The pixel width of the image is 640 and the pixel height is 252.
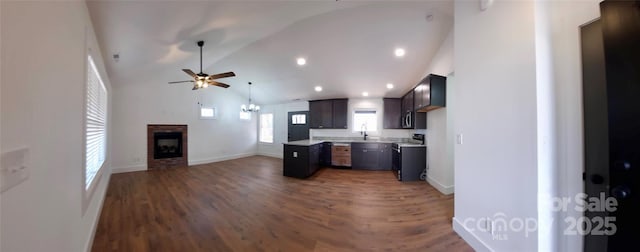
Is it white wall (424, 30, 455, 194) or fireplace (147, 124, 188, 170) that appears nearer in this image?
white wall (424, 30, 455, 194)

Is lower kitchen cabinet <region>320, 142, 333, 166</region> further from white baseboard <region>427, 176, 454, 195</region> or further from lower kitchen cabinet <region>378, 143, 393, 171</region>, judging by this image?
white baseboard <region>427, 176, 454, 195</region>

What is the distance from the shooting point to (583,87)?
55.0 inches

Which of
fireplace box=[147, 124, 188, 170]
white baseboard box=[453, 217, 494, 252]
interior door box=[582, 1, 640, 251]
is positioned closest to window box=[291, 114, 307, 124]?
fireplace box=[147, 124, 188, 170]

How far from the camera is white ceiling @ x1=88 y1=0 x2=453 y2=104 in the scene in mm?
2561

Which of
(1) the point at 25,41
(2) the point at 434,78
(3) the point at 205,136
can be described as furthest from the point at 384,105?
(1) the point at 25,41

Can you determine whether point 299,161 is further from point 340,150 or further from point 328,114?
point 328,114

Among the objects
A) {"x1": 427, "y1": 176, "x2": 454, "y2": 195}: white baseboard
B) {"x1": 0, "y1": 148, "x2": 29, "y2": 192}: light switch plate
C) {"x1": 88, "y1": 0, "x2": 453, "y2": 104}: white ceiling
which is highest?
{"x1": 88, "y1": 0, "x2": 453, "y2": 104}: white ceiling

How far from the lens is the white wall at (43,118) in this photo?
2.51 feet

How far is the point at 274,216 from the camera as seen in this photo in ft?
9.21

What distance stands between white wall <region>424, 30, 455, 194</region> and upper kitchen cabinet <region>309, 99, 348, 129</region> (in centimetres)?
281

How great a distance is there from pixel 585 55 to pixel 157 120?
7.77 meters

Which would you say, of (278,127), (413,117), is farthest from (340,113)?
(278,127)

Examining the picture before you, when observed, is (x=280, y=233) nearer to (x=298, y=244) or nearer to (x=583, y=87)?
(x=298, y=244)

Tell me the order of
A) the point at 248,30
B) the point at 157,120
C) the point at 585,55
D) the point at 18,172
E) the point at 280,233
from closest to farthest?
the point at 18,172
the point at 585,55
the point at 280,233
the point at 248,30
the point at 157,120
